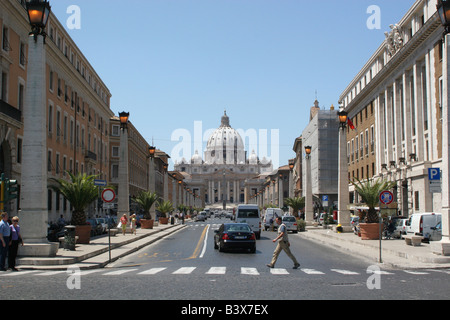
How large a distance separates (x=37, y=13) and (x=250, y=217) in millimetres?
24517

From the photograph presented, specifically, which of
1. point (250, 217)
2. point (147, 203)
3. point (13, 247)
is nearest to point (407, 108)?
point (250, 217)

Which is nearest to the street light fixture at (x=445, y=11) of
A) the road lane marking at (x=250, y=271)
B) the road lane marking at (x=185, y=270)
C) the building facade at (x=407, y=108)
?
the road lane marking at (x=250, y=271)

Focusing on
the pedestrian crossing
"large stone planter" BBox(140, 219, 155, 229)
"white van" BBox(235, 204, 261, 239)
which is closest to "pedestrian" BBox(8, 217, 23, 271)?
the pedestrian crossing

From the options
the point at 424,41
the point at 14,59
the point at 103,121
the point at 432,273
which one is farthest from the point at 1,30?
the point at 103,121

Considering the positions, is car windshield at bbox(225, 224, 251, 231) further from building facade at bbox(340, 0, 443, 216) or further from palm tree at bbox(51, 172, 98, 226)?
building facade at bbox(340, 0, 443, 216)

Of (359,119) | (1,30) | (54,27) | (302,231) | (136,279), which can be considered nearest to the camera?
(136,279)

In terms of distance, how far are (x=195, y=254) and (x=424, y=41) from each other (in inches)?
1098

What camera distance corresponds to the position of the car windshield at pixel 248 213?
41.4m

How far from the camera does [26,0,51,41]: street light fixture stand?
2014 centimetres

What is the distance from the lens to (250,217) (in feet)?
135

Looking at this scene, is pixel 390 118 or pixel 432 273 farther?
pixel 390 118

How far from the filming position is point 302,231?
167 ft

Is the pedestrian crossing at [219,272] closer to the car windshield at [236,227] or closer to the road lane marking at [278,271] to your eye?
the road lane marking at [278,271]

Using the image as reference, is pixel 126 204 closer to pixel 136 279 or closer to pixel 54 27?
pixel 54 27
